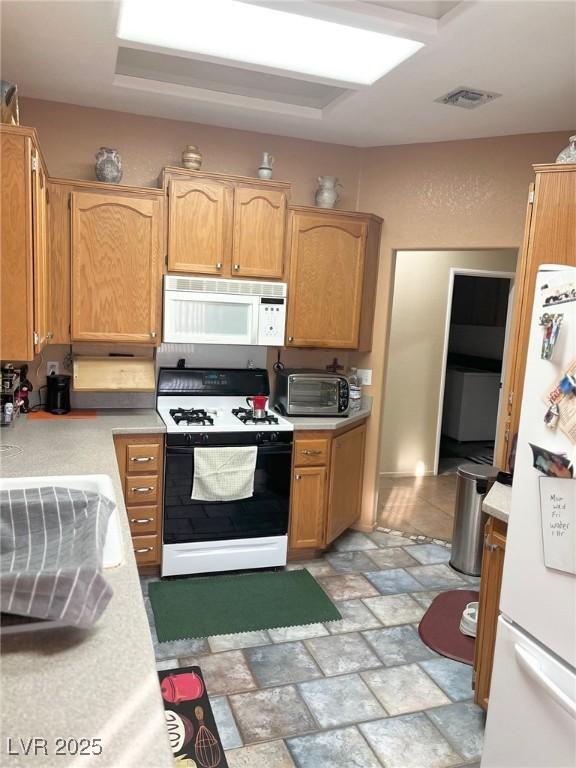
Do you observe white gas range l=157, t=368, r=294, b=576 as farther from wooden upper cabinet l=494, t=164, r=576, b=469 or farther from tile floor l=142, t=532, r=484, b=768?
wooden upper cabinet l=494, t=164, r=576, b=469

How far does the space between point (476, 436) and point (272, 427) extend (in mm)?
3953

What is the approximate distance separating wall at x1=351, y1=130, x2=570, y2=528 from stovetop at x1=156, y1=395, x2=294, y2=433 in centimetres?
96

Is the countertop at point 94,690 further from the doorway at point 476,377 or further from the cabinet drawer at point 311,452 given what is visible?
the doorway at point 476,377

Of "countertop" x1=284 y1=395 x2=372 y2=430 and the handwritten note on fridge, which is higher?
the handwritten note on fridge

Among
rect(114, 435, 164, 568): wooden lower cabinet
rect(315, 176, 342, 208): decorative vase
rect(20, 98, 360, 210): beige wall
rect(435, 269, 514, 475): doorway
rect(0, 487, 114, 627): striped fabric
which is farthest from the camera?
rect(435, 269, 514, 475): doorway

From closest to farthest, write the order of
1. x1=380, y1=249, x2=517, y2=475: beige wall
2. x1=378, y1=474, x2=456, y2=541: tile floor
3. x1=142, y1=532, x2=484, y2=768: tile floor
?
x1=142, y1=532, x2=484, y2=768: tile floor
x1=378, y1=474, x2=456, y2=541: tile floor
x1=380, y1=249, x2=517, y2=475: beige wall

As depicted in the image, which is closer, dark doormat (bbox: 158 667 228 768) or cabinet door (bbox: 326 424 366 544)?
dark doormat (bbox: 158 667 228 768)

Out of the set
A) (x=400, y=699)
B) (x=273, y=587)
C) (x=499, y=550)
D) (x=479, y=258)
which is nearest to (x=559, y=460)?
(x=499, y=550)

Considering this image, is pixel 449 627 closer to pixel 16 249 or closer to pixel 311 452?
pixel 311 452

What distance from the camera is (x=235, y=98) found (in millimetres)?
3250

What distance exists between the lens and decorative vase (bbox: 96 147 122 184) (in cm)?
330

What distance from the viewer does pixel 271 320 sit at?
367 cm

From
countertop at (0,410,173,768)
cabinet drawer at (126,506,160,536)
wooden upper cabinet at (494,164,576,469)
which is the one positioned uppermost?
wooden upper cabinet at (494,164,576,469)

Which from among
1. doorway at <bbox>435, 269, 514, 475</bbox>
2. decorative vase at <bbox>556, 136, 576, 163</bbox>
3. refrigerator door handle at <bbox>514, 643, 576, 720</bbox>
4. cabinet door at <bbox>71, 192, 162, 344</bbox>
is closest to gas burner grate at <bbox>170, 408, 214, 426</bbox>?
cabinet door at <bbox>71, 192, 162, 344</bbox>
